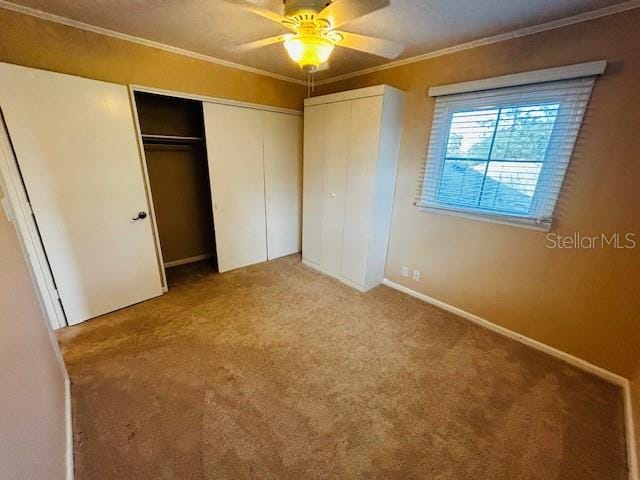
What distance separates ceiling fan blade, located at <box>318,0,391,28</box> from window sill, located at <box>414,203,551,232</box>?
5.54 ft

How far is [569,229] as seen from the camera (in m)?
1.86

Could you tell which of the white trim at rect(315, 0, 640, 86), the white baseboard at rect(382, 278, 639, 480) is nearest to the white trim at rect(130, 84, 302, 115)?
the white trim at rect(315, 0, 640, 86)

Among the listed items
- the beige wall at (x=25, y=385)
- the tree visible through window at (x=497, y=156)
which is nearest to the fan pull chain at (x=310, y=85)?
the tree visible through window at (x=497, y=156)

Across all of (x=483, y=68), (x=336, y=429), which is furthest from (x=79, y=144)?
(x=483, y=68)

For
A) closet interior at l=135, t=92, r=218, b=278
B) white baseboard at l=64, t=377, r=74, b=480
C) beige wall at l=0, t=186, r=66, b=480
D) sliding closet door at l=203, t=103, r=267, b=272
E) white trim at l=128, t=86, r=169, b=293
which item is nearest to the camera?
beige wall at l=0, t=186, r=66, b=480

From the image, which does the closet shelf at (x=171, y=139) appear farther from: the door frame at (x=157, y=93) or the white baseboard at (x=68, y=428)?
the white baseboard at (x=68, y=428)

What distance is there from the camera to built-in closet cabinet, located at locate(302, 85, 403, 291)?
2504 mm

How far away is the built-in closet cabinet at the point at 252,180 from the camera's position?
289 centimetres

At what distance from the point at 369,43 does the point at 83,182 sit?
7.74 feet

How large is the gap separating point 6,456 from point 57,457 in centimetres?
54

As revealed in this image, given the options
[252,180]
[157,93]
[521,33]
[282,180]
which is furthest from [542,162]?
[157,93]

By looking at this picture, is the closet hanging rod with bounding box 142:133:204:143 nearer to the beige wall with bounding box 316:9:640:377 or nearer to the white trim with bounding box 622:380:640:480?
the beige wall with bounding box 316:9:640:377

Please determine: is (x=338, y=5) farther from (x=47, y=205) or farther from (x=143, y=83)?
(x=47, y=205)

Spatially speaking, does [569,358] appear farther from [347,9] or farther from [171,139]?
[171,139]
